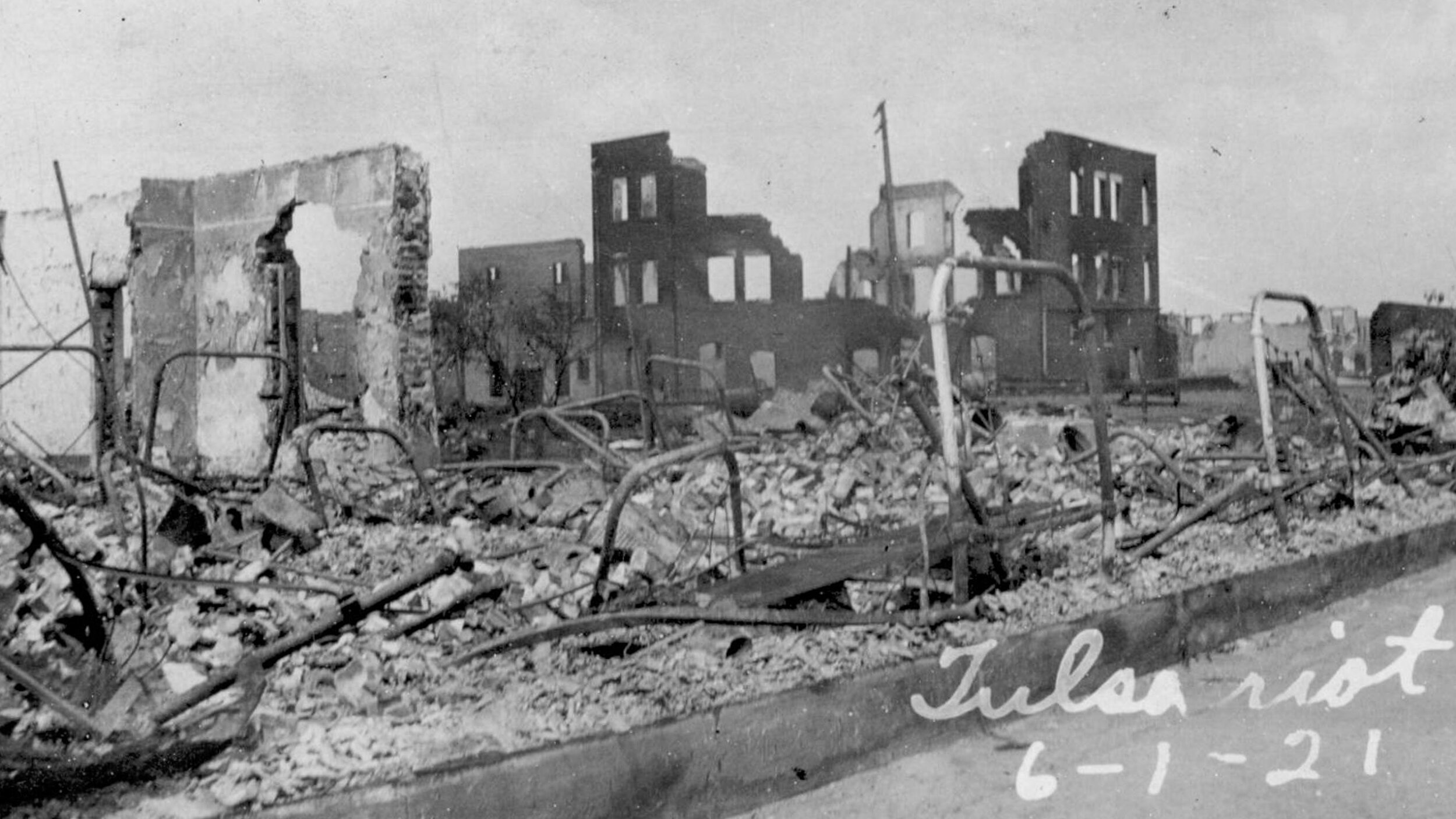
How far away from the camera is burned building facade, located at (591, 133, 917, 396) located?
36.4m

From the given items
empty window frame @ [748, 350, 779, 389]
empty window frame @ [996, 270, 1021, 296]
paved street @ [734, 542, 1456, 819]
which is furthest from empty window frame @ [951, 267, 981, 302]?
paved street @ [734, 542, 1456, 819]

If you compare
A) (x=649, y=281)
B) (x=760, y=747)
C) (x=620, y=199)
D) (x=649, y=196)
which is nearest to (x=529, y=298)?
(x=620, y=199)

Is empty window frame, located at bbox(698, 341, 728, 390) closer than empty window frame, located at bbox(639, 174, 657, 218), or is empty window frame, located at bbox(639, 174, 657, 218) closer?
empty window frame, located at bbox(698, 341, 728, 390)

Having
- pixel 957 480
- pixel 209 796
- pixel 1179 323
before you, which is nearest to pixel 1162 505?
pixel 957 480

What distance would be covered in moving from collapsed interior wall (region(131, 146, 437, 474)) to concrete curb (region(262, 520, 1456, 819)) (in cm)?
964

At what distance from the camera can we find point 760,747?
3268 mm

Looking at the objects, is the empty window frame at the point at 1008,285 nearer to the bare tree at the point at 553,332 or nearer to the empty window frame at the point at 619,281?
the empty window frame at the point at 619,281

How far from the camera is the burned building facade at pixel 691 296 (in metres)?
36.4

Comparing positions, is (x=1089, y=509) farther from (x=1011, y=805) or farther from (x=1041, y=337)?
(x=1041, y=337)

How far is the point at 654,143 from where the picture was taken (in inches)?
1512

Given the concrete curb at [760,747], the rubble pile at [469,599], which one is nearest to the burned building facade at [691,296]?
the rubble pile at [469,599]

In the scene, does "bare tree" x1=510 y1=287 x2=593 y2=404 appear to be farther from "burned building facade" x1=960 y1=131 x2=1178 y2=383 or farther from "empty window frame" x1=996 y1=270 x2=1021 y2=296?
"empty window frame" x1=996 y1=270 x2=1021 y2=296

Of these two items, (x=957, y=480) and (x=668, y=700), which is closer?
(x=668, y=700)

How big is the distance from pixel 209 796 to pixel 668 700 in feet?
4.20
